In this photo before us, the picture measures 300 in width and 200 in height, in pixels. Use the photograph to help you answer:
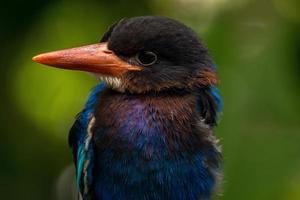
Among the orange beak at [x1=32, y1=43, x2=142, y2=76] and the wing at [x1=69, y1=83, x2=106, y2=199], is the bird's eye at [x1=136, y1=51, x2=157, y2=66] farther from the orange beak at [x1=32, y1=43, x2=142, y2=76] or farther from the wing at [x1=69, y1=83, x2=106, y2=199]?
the wing at [x1=69, y1=83, x2=106, y2=199]

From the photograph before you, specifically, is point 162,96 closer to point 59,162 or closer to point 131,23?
point 131,23

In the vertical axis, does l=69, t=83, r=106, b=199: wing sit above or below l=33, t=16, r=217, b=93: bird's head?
below

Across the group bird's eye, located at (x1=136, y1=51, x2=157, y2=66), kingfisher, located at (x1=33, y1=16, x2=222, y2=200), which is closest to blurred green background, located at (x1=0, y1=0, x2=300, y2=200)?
kingfisher, located at (x1=33, y1=16, x2=222, y2=200)

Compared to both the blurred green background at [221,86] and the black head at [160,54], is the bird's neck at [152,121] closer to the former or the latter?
the black head at [160,54]

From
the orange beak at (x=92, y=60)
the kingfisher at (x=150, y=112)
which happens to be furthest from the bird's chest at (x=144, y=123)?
the orange beak at (x=92, y=60)

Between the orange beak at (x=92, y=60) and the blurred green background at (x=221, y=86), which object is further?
the blurred green background at (x=221, y=86)

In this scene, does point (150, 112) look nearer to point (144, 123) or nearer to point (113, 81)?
point (144, 123)

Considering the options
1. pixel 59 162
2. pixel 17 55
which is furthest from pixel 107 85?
pixel 59 162
